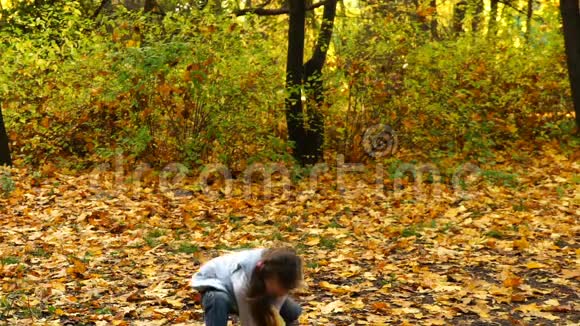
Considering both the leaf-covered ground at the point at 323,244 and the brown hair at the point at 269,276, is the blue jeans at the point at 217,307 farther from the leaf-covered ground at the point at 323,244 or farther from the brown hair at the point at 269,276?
the leaf-covered ground at the point at 323,244

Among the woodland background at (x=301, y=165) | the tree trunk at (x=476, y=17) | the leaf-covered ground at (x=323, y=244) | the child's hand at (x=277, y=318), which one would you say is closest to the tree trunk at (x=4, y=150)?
the woodland background at (x=301, y=165)

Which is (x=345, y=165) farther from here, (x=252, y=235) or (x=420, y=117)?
(x=252, y=235)

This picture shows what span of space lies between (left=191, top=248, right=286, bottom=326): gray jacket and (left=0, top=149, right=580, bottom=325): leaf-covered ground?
5.79 ft

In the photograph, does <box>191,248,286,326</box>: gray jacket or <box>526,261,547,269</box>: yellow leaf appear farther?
<box>526,261,547,269</box>: yellow leaf

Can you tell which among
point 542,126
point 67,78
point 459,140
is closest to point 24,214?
point 67,78

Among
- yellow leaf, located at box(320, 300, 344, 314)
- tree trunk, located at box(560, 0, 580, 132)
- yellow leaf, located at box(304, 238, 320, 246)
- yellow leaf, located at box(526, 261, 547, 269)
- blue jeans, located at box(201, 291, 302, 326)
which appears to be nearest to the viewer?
blue jeans, located at box(201, 291, 302, 326)

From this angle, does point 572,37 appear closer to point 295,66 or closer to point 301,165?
point 295,66

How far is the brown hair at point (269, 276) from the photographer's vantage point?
11.3 feet

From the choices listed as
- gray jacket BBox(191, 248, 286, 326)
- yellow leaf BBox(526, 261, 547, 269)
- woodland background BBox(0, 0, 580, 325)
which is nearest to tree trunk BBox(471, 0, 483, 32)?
woodland background BBox(0, 0, 580, 325)

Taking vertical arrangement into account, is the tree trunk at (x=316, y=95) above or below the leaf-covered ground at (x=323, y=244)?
above

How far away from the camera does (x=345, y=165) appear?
13.2m

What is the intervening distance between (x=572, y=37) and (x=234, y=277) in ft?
38.9

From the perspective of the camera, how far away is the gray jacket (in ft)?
12.1

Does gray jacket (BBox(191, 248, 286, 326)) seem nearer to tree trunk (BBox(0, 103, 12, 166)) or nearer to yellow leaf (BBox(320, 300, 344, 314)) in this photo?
yellow leaf (BBox(320, 300, 344, 314))
